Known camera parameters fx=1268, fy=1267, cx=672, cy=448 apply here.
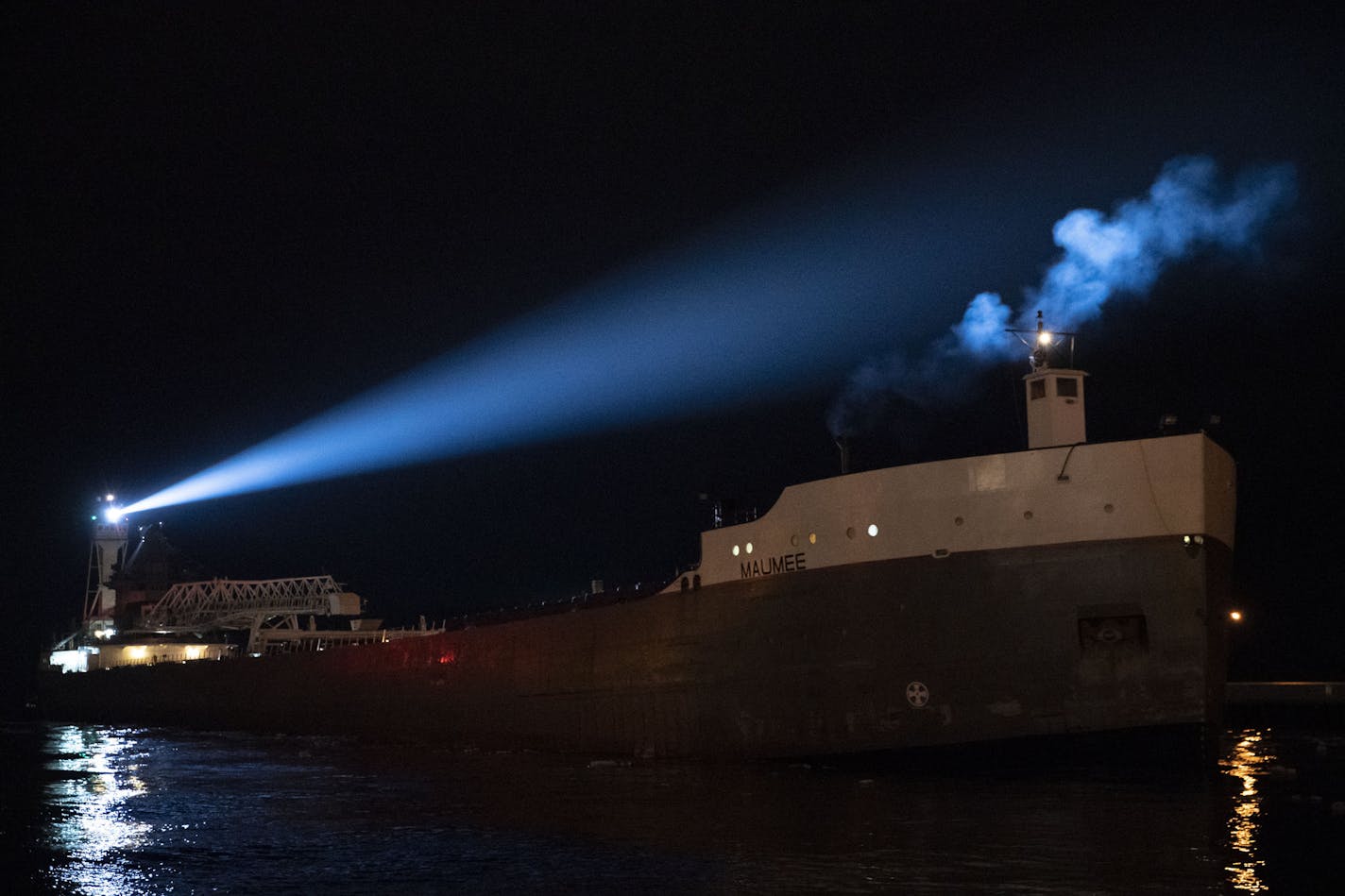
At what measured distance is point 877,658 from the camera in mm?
23203

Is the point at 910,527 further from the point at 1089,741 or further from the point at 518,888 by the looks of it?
the point at 518,888

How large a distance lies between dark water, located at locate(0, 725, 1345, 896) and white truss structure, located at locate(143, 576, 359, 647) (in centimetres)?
2253

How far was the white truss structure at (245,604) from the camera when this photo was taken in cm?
5012

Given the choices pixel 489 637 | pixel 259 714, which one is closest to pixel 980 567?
pixel 489 637

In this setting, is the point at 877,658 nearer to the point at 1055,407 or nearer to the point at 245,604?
the point at 1055,407

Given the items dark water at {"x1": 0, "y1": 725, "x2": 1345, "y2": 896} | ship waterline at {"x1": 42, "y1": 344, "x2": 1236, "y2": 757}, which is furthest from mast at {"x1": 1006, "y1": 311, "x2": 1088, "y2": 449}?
dark water at {"x1": 0, "y1": 725, "x2": 1345, "y2": 896}

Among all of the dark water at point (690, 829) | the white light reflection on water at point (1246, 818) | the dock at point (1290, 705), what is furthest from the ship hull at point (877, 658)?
the dock at point (1290, 705)

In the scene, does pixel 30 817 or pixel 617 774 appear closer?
pixel 30 817

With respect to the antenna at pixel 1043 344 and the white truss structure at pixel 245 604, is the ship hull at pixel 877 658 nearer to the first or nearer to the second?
the antenna at pixel 1043 344

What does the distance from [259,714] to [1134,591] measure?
32.4 m

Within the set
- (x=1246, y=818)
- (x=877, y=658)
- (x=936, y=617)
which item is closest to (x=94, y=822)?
(x=877, y=658)

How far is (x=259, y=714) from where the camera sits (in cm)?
4403

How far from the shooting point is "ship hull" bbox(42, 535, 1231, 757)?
21.2 meters

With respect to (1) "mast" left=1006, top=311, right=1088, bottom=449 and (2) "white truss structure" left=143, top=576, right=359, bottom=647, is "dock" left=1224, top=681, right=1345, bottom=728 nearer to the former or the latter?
(1) "mast" left=1006, top=311, right=1088, bottom=449
